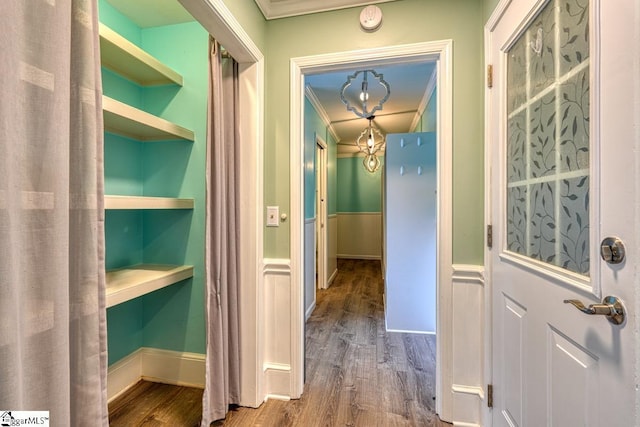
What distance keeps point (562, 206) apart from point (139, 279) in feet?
6.44

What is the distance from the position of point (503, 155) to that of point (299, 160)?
1.08 m

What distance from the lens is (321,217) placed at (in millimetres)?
4105

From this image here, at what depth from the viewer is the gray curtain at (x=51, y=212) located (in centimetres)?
53

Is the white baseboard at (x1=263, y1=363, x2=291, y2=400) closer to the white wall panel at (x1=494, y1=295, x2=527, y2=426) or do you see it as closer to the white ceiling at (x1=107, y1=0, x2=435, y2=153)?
the white wall panel at (x1=494, y1=295, x2=527, y2=426)

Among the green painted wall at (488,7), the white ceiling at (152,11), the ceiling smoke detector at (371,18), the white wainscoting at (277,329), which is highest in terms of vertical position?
the white ceiling at (152,11)

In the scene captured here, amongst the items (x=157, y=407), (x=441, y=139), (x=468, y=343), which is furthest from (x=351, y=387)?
(x=441, y=139)

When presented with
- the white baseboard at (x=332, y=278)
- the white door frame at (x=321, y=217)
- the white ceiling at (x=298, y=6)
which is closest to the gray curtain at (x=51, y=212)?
the white ceiling at (x=298, y=6)

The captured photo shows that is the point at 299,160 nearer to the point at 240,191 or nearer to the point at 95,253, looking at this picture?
the point at 240,191

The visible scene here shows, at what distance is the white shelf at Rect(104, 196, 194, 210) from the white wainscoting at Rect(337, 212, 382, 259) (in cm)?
475

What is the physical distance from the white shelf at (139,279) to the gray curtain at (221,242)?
0.36 metres

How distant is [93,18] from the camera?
71cm

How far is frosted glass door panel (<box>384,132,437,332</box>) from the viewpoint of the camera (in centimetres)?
266

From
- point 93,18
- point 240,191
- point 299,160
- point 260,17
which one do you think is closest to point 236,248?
point 240,191

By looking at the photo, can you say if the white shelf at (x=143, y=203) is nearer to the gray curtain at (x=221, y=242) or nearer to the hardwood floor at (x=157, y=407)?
the gray curtain at (x=221, y=242)
